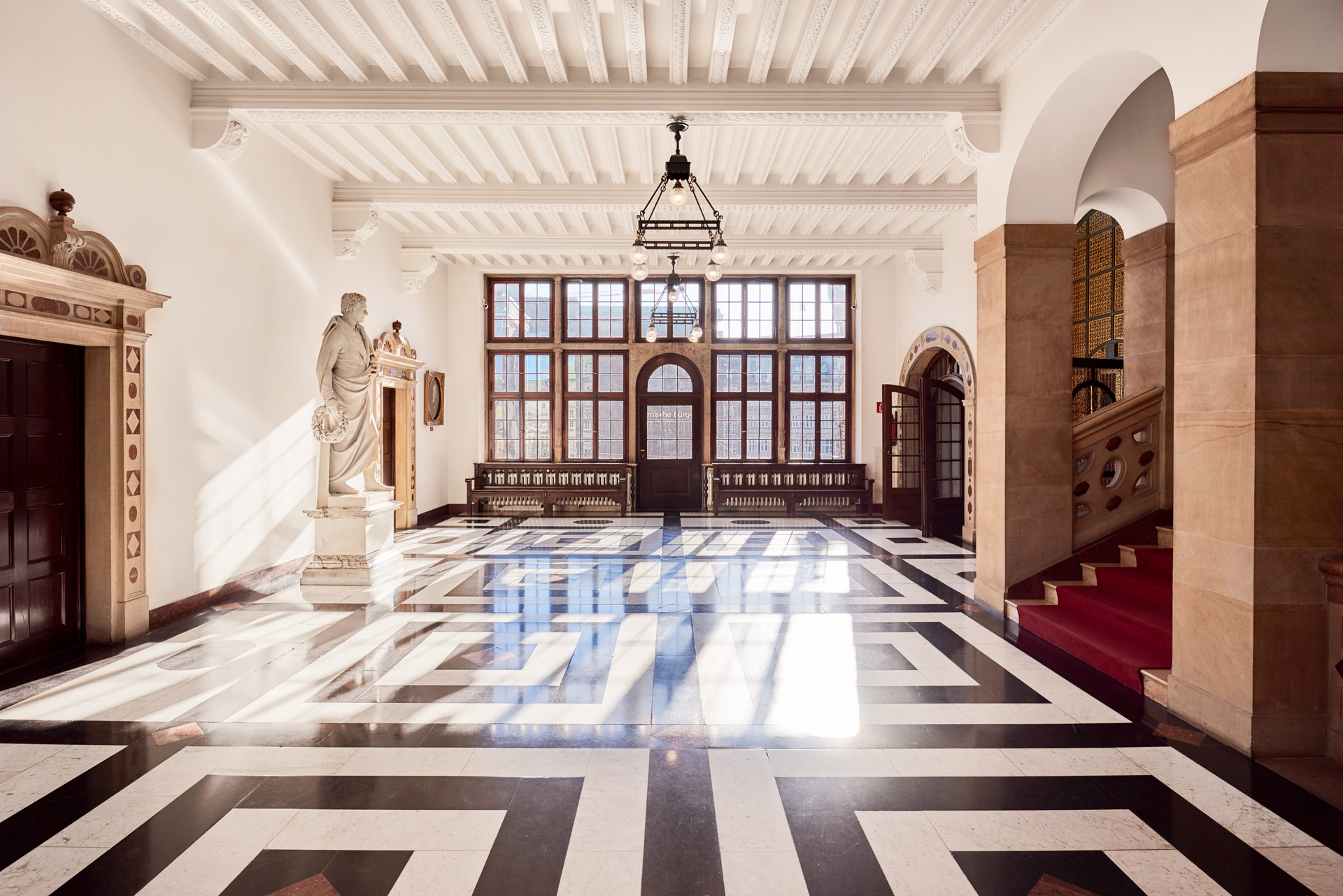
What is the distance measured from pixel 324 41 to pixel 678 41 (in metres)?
2.60

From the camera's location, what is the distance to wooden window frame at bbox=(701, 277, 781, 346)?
39.8 feet

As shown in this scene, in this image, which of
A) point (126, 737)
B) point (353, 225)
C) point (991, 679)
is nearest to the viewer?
point (126, 737)

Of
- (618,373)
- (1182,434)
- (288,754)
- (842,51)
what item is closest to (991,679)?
(1182,434)

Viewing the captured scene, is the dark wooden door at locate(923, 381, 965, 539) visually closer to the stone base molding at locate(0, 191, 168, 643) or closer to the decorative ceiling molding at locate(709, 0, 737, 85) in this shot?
the decorative ceiling molding at locate(709, 0, 737, 85)

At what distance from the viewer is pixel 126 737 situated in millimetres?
3180

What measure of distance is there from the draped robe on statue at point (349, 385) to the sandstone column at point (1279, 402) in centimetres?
653

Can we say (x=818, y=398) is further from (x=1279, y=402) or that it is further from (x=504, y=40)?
(x=1279, y=402)

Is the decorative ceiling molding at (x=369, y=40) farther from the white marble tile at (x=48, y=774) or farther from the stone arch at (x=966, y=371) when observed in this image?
the stone arch at (x=966, y=371)

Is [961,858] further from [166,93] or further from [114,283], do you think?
[166,93]

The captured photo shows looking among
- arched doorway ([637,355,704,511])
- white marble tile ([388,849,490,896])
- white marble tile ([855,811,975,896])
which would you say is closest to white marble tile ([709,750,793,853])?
white marble tile ([855,811,975,896])

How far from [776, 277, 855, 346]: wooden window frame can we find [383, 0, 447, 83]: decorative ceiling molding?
7861mm

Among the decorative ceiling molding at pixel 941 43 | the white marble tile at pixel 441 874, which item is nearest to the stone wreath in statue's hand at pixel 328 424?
the white marble tile at pixel 441 874

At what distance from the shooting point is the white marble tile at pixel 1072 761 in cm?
282

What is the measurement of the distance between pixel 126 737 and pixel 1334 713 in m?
5.58
